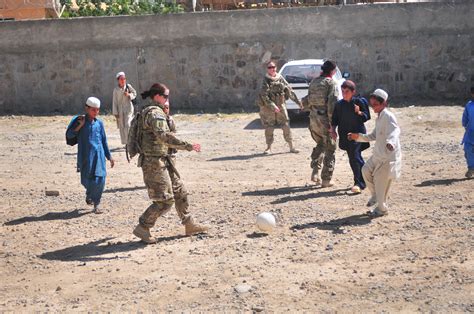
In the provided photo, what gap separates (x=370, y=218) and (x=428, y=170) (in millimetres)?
3451

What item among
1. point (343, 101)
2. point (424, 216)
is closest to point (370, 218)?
point (424, 216)

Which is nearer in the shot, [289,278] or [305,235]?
[289,278]

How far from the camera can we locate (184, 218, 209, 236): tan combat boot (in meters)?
9.52

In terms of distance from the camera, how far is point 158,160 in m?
9.04

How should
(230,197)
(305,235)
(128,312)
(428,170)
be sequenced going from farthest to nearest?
(428,170), (230,197), (305,235), (128,312)

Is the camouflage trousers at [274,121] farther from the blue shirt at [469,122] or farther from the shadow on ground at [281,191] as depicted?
the blue shirt at [469,122]

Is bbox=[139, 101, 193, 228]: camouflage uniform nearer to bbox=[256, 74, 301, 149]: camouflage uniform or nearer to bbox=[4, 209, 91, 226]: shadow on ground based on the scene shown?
bbox=[4, 209, 91, 226]: shadow on ground

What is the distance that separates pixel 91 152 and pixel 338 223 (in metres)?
3.55

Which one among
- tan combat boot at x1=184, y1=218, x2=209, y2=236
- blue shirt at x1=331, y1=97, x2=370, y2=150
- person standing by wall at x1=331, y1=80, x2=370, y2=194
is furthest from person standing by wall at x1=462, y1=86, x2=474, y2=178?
tan combat boot at x1=184, y1=218, x2=209, y2=236

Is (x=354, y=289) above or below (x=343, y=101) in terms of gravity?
below

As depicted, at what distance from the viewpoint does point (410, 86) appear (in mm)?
22453

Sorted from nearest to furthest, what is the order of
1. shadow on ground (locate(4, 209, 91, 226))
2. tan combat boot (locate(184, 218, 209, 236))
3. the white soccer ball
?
the white soccer ball
tan combat boot (locate(184, 218, 209, 236))
shadow on ground (locate(4, 209, 91, 226))

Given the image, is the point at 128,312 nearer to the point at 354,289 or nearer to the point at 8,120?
the point at 354,289

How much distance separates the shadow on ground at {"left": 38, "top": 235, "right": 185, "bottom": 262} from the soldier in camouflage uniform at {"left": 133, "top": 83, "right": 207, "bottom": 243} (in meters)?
0.27
